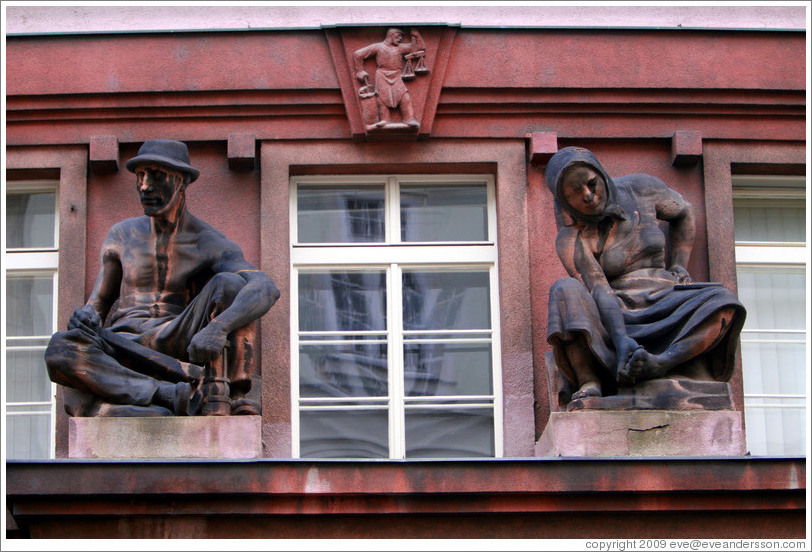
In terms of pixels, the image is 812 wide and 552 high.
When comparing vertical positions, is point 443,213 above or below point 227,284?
above

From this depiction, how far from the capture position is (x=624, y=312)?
13750 mm

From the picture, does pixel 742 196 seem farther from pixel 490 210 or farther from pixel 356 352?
pixel 356 352

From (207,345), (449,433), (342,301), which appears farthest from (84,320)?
(449,433)

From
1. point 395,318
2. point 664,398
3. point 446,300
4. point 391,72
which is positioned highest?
point 391,72

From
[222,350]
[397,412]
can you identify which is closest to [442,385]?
[397,412]

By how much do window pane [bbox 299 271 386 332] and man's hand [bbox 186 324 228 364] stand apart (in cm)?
145

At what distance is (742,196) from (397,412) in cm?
282

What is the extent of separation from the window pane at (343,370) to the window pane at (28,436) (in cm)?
163

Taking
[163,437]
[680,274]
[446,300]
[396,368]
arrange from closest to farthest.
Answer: [163,437] < [680,274] < [396,368] < [446,300]

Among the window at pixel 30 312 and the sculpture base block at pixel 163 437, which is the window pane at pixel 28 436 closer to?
the window at pixel 30 312

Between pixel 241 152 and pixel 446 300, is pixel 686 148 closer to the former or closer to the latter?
pixel 446 300

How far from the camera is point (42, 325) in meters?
14.9

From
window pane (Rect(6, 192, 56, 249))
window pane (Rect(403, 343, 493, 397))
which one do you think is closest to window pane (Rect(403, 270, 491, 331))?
window pane (Rect(403, 343, 493, 397))

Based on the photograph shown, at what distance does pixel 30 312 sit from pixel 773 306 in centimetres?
485
